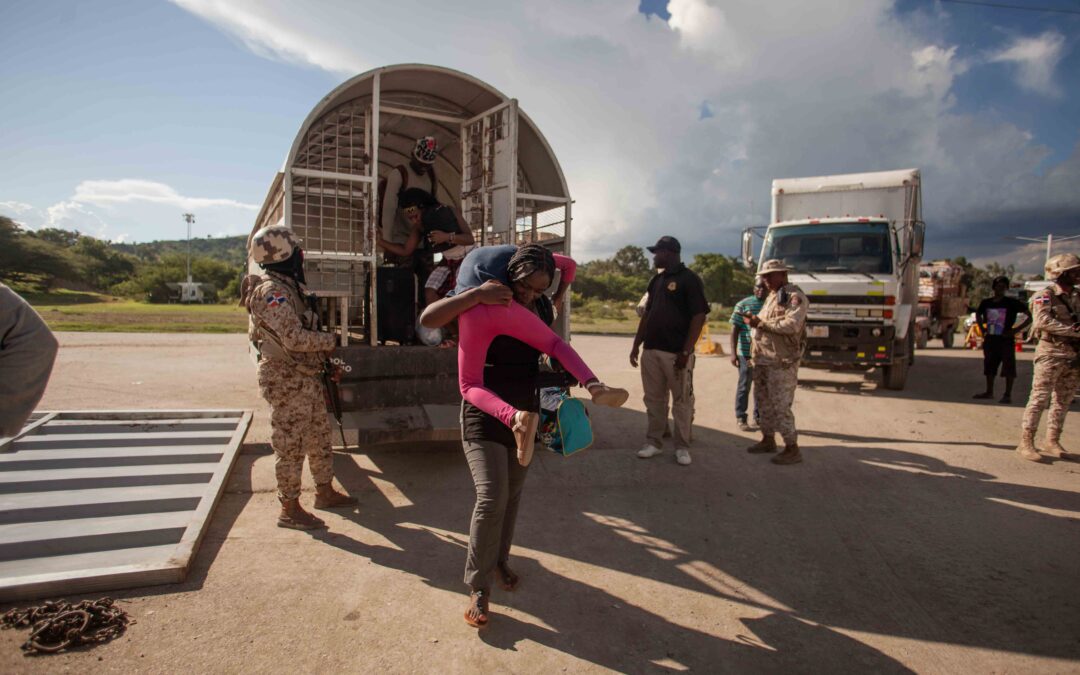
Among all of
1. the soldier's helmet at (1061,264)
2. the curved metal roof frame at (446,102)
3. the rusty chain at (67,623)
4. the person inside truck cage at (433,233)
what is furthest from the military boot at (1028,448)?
the rusty chain at (67,623)

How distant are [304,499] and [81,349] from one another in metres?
12.1

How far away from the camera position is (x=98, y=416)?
20.1ft

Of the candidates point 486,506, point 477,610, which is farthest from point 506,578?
point 486,506

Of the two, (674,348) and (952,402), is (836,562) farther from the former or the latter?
(952,402)

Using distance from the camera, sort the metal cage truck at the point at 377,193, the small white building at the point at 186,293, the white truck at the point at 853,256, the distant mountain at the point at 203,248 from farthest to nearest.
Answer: the distant mountain at the point at 203,248
the small white building at the point at 186,293
the white truck at the point at 853,256
the metal cage truck at the point at 377,193

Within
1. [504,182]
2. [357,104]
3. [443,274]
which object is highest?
[357,104]

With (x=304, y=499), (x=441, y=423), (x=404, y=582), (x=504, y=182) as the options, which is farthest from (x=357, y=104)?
(x=404, y=582)

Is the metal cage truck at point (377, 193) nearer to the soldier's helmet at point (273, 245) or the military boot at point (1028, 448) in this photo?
the soldier's helmet at point (273, 245)

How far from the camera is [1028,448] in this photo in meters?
5.78

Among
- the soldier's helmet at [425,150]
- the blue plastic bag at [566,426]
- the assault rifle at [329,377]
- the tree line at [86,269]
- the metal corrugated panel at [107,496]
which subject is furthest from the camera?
the tree line at [86,269]

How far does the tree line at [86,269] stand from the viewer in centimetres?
4239

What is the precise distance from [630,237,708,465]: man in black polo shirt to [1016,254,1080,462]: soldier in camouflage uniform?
3314 mm

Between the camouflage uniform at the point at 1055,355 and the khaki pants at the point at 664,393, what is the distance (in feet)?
11.0

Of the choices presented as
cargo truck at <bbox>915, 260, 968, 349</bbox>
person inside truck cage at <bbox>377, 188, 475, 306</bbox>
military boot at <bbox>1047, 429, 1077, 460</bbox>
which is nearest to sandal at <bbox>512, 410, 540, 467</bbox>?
person inside truck cage at <bbox>377, 188, 475, 306</bbox>
